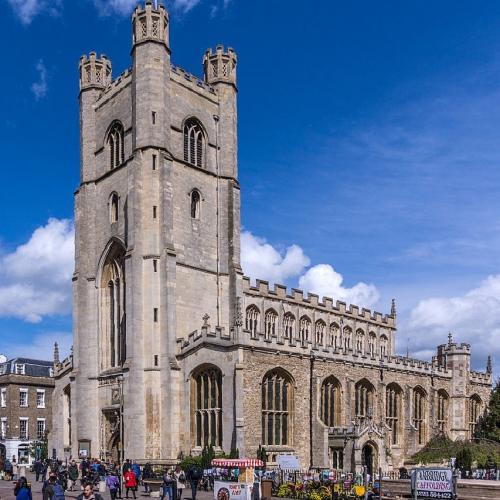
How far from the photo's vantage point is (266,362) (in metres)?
45.1

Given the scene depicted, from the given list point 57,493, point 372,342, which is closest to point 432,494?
point 57,493

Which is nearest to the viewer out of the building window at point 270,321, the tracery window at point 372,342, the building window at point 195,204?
the building window at point 195,204

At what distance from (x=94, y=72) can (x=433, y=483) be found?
40.9 meters

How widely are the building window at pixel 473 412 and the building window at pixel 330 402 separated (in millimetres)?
20007

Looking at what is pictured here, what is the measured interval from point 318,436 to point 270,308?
13.8m

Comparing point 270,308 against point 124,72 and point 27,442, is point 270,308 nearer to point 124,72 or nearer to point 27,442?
point 124,72

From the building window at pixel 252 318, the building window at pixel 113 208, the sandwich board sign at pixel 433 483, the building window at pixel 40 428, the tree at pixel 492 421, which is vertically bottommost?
the building window at pixel 40 428

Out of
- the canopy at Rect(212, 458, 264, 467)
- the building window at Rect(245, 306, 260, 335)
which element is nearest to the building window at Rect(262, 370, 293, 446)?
the building window at Rect(245, 306, 260, 335)

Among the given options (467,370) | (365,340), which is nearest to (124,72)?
(365,340)

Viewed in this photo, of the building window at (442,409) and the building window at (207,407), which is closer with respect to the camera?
the building window at (207,407)

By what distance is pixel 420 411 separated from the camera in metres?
60.3

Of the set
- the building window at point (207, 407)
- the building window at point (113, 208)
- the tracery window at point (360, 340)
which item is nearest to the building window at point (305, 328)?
the tracery window at point (360, 340)

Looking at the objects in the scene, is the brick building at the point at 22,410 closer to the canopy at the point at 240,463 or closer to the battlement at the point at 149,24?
the battlement at the point at 149,24

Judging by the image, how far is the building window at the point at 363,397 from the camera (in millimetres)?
52906
